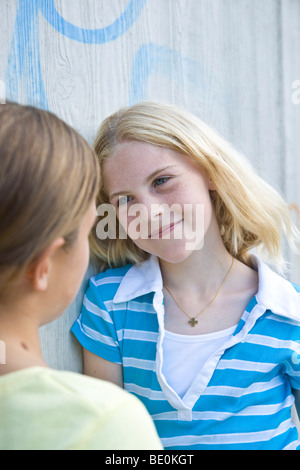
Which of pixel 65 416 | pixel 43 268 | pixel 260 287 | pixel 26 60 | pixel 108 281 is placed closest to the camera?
pixel 65 416

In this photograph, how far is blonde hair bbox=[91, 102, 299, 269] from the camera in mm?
1587

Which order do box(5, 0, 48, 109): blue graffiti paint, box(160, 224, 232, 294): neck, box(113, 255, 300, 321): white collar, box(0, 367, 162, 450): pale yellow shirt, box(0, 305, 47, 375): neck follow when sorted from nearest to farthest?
box(0, 367, 162, 450): pale yellow shirt
box(0, 305, 47, 375): neck
box(5, 0, 48, 109): blue graffiti paint
box(113, 255, 300, 321): white collar
box(160, 224, 232, 294): neck

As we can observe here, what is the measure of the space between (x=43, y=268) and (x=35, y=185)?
155mm

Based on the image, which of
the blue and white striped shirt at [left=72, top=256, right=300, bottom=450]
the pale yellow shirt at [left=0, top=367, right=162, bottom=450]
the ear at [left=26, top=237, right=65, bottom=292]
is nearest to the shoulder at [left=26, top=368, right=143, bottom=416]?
the pale yellow shirt at [left=0, top=367, right=162, bottom=450]

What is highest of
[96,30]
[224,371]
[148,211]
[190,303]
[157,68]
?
[96,30]

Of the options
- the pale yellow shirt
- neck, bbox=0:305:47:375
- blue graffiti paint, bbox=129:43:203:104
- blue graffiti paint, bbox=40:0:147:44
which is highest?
blue graffiti paint, bbox=40:0:147:44

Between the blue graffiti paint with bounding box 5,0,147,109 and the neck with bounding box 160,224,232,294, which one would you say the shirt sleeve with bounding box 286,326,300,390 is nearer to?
the neck with bounding box 160,224,232,294

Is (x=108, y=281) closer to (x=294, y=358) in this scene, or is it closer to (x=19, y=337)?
(x=294, y=358)

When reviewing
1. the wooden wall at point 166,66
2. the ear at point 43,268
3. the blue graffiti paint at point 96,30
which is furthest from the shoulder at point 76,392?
the blue graffiti paint at point 96,30

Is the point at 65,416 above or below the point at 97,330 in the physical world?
above

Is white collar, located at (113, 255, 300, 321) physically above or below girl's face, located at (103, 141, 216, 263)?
below

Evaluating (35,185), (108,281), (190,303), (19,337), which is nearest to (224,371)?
(190,303)

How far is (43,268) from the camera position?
2.77 feet

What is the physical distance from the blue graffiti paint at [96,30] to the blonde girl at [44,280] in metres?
0.87
